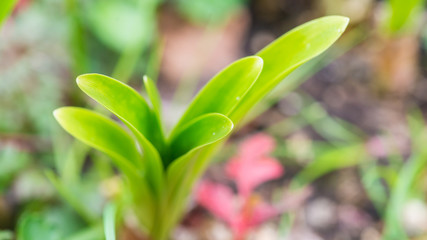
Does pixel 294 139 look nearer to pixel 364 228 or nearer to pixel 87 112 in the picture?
pixel 364 228

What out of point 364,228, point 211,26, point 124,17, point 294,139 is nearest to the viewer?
point 364,228

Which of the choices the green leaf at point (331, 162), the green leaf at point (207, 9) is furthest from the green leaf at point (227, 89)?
the green leaf at point (207, 9)

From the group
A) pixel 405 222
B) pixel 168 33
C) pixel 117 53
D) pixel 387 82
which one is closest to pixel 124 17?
pixel 117 53

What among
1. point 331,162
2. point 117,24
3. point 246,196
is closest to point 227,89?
point 246,196

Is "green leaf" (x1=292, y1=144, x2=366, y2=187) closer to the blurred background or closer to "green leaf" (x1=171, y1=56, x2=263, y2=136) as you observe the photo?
the blurred background

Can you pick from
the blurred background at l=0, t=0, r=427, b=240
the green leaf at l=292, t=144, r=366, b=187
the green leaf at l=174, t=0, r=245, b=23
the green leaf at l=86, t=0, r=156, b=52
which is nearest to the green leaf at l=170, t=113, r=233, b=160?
the blurred background at l=0, t=0, r=427, b=240

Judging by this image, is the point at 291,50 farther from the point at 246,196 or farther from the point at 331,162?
the point at 331,162
